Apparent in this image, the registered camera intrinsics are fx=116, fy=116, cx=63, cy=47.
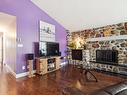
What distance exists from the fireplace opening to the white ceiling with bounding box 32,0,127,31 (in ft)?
4.17

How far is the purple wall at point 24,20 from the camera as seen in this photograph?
13.8 ft

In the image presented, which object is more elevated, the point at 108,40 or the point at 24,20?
the point at 24,20

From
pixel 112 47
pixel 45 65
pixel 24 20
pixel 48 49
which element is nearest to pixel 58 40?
pixel 48 49

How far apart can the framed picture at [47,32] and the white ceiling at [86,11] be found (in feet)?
1.82

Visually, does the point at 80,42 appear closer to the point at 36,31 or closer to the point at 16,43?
the point at 36,31

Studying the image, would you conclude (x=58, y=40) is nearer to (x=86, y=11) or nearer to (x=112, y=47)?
(x=86, y=11)

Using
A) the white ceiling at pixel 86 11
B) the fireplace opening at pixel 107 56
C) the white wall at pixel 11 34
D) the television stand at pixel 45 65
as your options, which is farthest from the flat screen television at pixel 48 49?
the fireplace opening at pixel 107 56

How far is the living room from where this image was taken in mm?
3949

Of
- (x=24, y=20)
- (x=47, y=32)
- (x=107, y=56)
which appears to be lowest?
(x=107, y=56)

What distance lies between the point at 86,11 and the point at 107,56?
2.21m

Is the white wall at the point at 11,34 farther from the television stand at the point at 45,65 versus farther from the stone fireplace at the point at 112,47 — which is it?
the stone fireplace at the point at 112,47

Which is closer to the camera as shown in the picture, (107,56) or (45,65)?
(45,65)

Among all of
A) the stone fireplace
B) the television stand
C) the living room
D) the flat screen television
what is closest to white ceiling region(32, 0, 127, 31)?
the living room

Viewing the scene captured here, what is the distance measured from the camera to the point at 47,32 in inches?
Answer: 223
